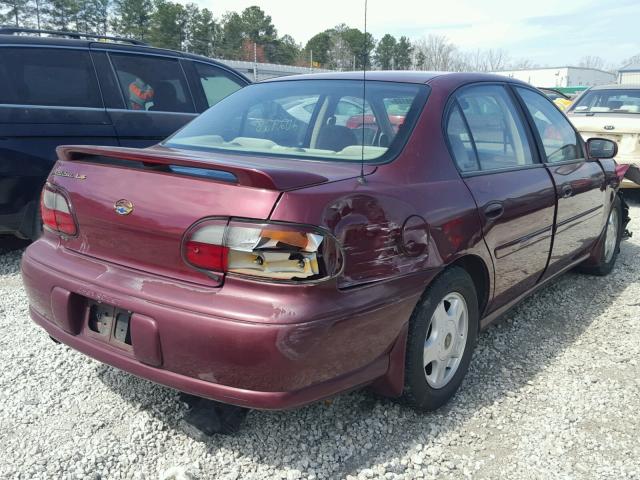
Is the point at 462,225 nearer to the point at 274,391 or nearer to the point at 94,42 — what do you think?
the point at 274,391

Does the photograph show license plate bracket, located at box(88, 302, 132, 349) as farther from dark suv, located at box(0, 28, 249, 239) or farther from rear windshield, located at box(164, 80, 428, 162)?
dark suv, located at box(0, 28, 249, 239)

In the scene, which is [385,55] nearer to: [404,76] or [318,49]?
[404,76]

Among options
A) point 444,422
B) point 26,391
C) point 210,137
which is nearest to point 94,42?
point 210,137

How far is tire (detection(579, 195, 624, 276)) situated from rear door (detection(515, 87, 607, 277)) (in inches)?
11.1

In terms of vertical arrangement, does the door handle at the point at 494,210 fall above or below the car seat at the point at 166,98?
below

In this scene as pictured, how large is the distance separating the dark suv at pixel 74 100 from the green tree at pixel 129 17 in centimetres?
4754

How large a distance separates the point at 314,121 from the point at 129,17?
169 feet

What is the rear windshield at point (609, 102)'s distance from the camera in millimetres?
8008

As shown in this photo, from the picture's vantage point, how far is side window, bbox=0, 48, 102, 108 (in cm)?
422

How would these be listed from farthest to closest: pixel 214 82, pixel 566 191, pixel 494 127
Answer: pixel 214 82 < pixel 566 191 < pixel 494 127

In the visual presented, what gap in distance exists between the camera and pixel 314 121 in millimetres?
2742

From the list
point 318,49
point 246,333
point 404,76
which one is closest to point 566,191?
point 404,76

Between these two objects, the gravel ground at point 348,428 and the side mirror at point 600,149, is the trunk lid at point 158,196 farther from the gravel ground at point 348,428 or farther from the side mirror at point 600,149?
the side mirror at point 600,149

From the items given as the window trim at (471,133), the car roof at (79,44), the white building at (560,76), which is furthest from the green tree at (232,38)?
the window trim at (471,133)
